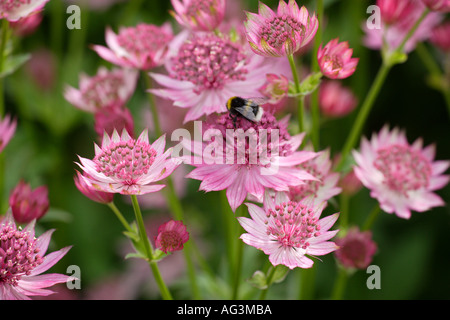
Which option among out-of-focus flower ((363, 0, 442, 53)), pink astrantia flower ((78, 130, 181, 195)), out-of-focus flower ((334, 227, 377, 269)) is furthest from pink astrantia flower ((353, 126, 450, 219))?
pink astrantia flower ((78, 130, 181, 195))

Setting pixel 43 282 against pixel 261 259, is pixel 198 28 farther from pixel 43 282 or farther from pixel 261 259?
pixel 261 259

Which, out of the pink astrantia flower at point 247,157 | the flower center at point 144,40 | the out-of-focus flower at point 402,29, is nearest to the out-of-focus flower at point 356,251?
the pink astrantia flower at point 247,157

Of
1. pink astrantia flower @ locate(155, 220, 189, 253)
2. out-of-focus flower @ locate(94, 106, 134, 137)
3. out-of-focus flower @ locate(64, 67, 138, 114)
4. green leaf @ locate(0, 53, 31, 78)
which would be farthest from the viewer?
out-of-focus flower @ locate(64, 67, 138, 114)

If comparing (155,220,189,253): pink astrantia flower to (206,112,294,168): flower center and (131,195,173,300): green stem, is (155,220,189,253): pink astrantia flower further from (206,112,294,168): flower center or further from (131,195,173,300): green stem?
(206,112,294,168): flower center

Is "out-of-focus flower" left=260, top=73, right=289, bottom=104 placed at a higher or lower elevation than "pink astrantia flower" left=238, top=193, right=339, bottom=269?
higher

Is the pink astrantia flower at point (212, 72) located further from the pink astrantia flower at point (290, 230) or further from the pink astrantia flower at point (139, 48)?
the pink astrantia flower at point (290, 230)

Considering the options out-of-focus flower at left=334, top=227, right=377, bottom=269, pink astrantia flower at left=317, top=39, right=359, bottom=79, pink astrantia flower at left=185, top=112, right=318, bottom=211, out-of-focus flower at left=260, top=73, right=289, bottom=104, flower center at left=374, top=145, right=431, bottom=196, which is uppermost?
pink astrantia flower at left=317, top=39, right=359, bottom=79

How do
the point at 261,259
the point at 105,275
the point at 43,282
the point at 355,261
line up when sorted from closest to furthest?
the point at 43,282 < the point at 355,261 < the point at 261,259 < the point at 105,275
